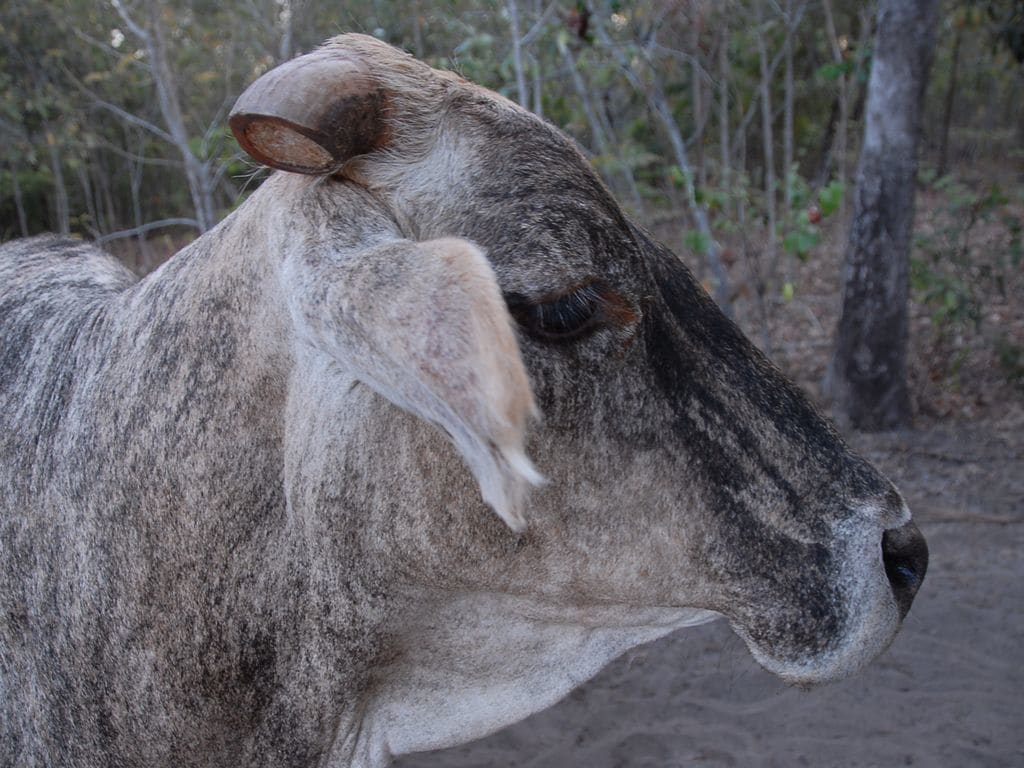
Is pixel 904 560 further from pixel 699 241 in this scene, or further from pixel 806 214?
pixel 699 241

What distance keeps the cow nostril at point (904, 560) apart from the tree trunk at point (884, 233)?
17.2 feet

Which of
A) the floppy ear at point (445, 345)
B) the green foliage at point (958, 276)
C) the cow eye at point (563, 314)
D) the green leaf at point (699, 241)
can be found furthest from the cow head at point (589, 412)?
the green foliage at point (958, 276)

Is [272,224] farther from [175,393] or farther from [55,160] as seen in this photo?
[55,160]

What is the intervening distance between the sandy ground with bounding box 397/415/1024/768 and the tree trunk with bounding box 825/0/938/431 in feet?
5.74

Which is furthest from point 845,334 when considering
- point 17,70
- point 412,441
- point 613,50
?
point 17,70

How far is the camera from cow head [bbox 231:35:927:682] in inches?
67.1

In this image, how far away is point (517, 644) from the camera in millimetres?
2111

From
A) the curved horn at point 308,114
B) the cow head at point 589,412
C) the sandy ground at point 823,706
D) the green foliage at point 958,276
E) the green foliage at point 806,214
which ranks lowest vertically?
the sandy ground at point 823,706

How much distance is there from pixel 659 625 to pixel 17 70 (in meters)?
14.0

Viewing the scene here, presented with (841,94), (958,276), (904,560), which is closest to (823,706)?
(904,560)

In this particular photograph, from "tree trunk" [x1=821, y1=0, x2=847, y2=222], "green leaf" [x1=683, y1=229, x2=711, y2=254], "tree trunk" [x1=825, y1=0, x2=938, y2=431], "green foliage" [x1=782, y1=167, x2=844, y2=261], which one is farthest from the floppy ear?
"tree trunk" [x1=821, y1=0, x2=847, y2=222]

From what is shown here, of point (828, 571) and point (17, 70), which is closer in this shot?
point (828, 571)

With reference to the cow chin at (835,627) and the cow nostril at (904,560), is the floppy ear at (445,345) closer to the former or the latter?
the cow chin at (835,627)

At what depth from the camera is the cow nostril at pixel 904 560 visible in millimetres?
1873
